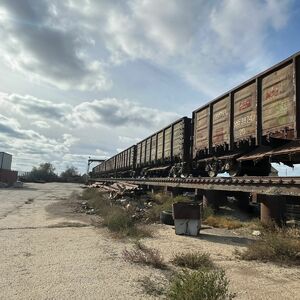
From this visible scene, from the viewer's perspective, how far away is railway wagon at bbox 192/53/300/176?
364 inches

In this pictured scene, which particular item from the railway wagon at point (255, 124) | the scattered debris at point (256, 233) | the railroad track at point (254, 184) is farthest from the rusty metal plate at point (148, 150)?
the scattered debris at point (256, 233)

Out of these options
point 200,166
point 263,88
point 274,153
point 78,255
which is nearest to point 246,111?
point 263,88

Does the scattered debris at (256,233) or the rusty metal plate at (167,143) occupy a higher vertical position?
the rusty metal plate at (167,143)

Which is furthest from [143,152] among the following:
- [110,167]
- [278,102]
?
[110,167]

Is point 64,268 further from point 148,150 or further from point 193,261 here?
point 148,150

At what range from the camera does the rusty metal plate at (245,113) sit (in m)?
11.1

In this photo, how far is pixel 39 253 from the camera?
24.1ft

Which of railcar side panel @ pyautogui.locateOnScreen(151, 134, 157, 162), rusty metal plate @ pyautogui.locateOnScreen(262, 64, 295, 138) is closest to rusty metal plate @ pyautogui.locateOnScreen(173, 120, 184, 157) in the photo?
railcar side panel @ pyautogui.locateOnScreen(151, 134, 157, 162)

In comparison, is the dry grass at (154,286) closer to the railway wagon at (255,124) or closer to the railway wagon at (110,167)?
the railway wagon at (255,124)

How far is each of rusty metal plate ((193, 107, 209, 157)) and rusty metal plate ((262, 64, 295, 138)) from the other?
4.50 metres

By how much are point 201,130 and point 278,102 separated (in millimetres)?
6084

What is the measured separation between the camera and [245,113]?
11.5 m

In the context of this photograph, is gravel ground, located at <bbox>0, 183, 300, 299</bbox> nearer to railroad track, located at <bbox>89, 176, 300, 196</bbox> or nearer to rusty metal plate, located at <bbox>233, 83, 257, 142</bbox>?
railroad track, located at <bbox>89, 176, 300, 196</bbox>

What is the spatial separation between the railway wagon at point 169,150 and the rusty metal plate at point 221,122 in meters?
3.60
